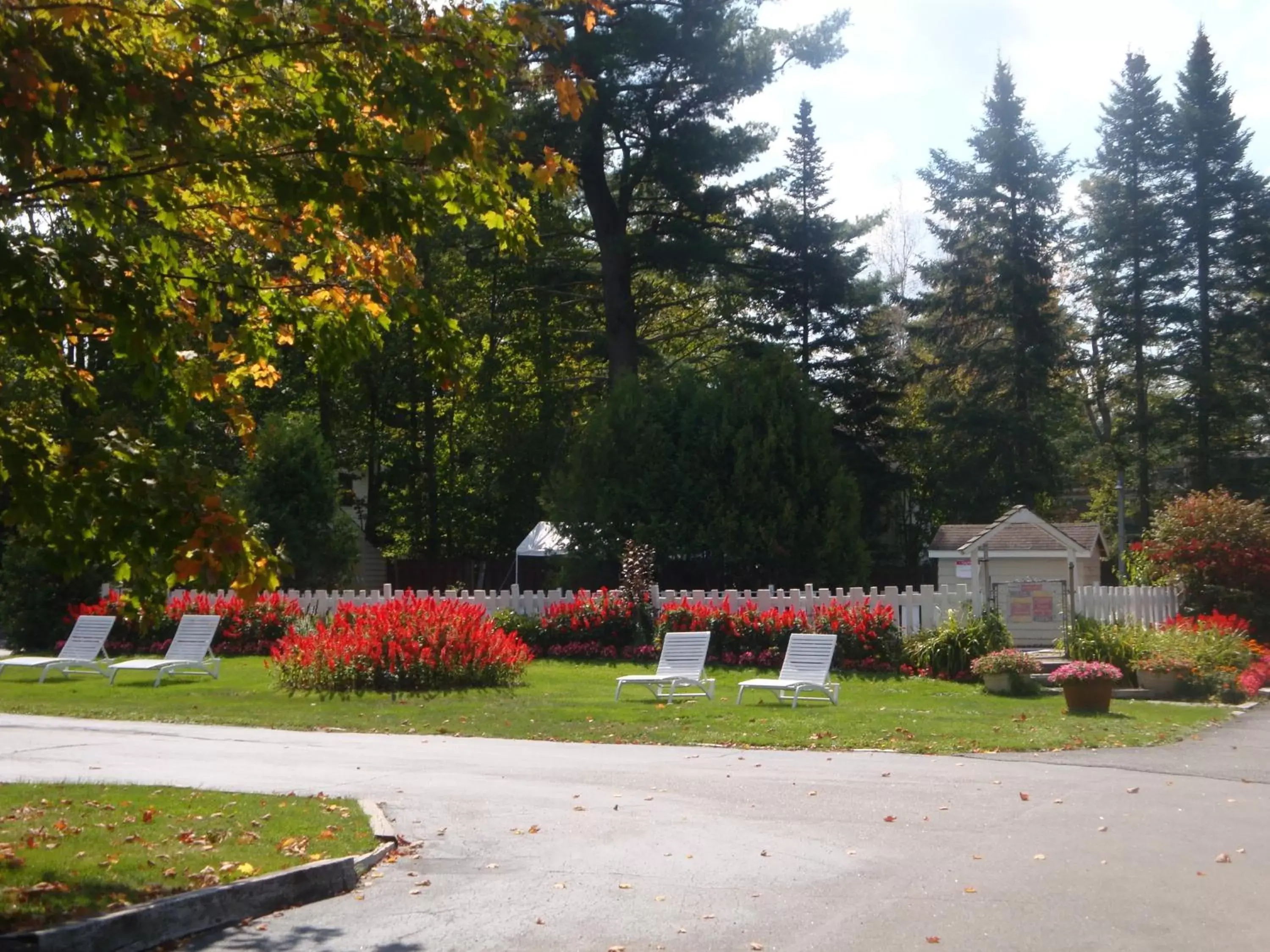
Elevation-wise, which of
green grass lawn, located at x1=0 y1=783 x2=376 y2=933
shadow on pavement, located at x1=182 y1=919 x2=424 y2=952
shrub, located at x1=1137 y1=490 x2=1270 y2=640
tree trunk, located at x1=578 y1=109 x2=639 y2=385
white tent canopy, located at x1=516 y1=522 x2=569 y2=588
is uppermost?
tree trunk, located at x1=578 y1=109 x2=639 y2=385

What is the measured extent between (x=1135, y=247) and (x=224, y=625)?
34.5m

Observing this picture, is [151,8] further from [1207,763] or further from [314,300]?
[1207,763]

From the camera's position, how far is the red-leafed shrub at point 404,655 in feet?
65.6

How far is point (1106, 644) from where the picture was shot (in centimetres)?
2109

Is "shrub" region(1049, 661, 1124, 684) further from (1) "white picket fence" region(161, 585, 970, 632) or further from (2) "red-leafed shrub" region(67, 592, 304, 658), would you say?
(2) "red-leafed shrub" region(67, 592, 304, 658)

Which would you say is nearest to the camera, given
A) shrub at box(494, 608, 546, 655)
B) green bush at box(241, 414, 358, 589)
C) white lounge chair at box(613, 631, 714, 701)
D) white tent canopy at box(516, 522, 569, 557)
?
white lounge chair at box(613, 631, 714, 701)

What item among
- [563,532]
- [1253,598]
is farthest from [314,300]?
Result: [563,532]

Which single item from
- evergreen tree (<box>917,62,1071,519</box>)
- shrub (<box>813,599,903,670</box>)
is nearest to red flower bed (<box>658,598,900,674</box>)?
shrub (<box>813,599,903,670</box>)

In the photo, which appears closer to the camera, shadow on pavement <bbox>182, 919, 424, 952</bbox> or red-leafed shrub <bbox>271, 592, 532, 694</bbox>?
shadow on pavement <bbox>182, 919, 424, 952</bbox>

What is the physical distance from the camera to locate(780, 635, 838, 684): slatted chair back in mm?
18969

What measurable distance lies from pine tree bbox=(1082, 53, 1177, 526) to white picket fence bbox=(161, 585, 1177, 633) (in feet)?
74.1

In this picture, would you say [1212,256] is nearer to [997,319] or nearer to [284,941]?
[997,319]

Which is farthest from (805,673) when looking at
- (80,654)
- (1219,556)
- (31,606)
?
(31,606)

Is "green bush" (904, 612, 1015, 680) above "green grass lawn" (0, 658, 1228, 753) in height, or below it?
above
